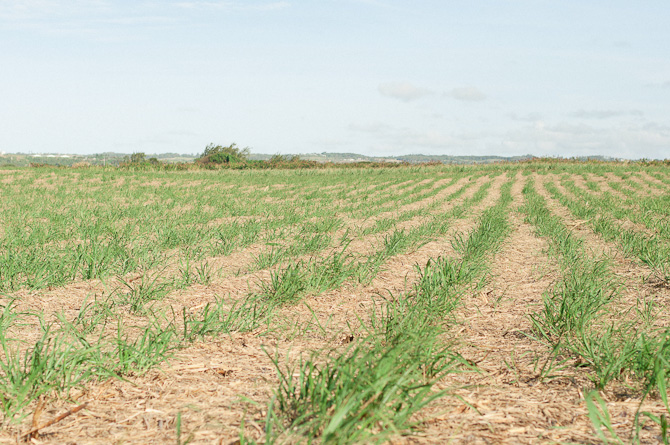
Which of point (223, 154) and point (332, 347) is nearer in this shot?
point (332, 347)

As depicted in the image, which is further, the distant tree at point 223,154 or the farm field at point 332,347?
the distant tree at point 223,154

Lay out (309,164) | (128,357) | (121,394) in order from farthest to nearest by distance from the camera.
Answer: (309,164)
(128,357)
(121,394)

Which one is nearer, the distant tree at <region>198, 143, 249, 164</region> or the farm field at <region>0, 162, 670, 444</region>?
the farm field at <region>0, 162, 670, 444</region>

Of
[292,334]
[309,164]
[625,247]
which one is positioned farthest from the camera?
[309,164]

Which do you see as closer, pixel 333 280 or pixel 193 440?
pixel 193 440

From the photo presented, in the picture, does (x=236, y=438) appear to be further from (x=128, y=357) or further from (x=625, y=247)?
(x=625, y=247)

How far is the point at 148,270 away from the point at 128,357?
271 centimetres

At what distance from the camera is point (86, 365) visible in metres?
2.83

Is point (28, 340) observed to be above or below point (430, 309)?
below

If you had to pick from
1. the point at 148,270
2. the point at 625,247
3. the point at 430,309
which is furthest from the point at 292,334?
the point at 625,247

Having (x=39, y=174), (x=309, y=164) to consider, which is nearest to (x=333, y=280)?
(x=39, y=174)

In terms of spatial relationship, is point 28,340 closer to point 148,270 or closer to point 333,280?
point 148,270

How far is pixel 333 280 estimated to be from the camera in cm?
479

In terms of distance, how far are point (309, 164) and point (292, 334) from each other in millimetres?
57201
